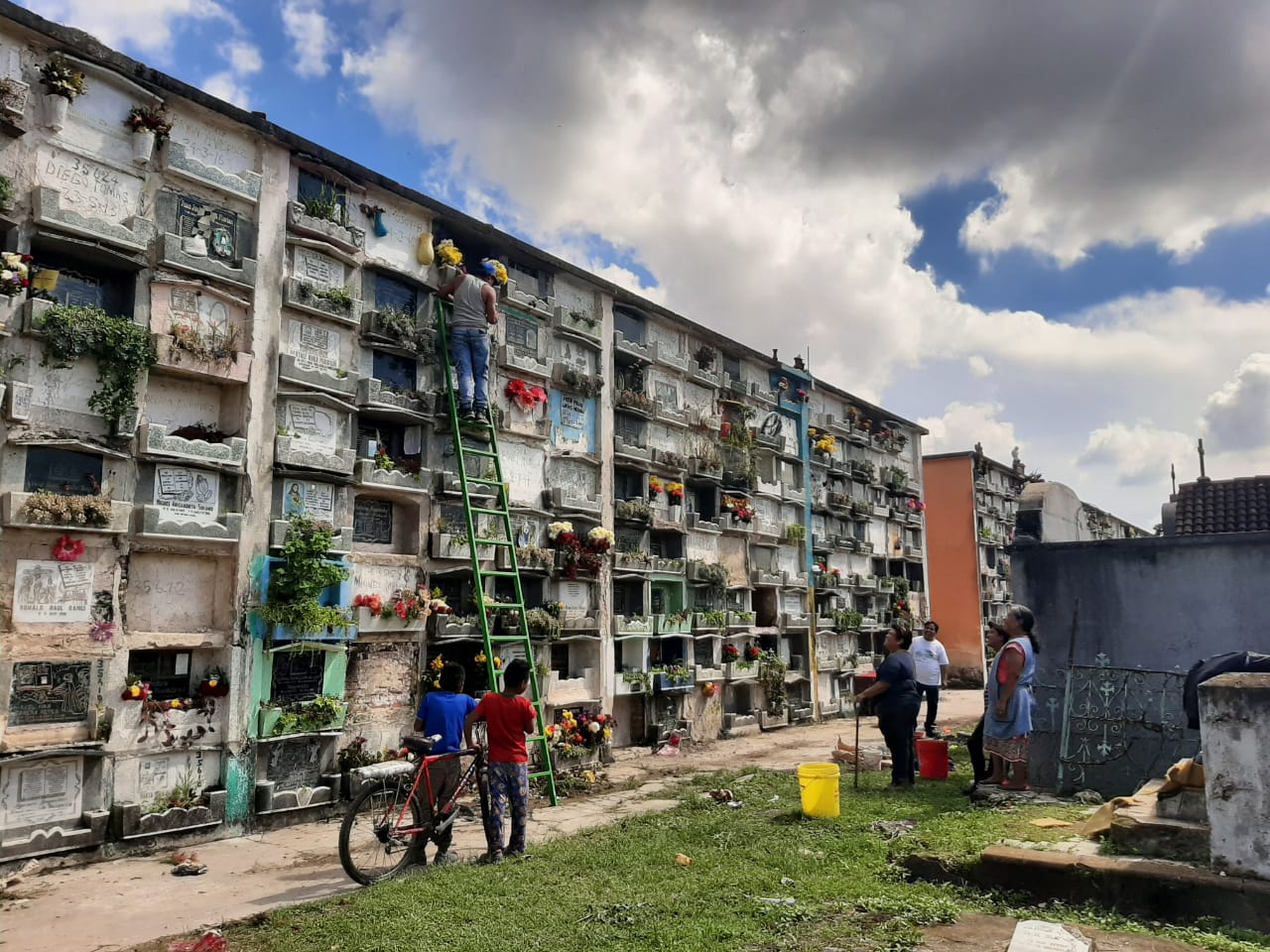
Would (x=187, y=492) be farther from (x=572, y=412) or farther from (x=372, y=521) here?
(x=572, y=412)

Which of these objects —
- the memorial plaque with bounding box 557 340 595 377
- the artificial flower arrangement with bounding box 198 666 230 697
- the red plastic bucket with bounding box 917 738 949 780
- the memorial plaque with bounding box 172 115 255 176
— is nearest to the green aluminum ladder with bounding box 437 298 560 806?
the memorial plaque with bounding box 557 340 595 377

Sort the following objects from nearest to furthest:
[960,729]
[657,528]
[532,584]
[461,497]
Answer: [461,497], [532,584], [960,729], [657,528]

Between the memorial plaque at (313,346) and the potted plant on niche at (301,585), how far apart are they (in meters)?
2.21

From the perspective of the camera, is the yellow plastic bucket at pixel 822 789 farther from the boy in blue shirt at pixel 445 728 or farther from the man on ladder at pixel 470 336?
the man on ladder at pixel 470 336

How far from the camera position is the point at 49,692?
9398 millimetres

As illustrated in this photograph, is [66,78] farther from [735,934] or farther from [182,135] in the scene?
[735,934]

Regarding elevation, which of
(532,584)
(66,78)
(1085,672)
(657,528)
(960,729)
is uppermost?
(66,78)

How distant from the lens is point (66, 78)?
10.0m

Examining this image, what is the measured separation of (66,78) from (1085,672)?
1346 cm

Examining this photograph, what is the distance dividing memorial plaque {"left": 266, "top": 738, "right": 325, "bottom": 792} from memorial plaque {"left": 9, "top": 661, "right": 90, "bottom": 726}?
7.65 feet

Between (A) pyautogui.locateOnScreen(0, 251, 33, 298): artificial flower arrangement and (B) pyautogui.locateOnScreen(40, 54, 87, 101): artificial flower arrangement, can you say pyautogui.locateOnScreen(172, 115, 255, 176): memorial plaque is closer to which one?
(B) pyautogui.locateOnScreen(40, 54, 87, 101): artificial flower arrangement

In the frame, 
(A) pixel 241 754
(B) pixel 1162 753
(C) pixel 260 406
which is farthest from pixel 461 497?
(B) pixel 1162 753

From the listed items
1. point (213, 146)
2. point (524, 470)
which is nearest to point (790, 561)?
point (524, 470)

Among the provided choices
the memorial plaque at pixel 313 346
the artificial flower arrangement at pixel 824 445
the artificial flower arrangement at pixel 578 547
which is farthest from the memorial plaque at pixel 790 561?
the memorial plaque at pixel 313 346
